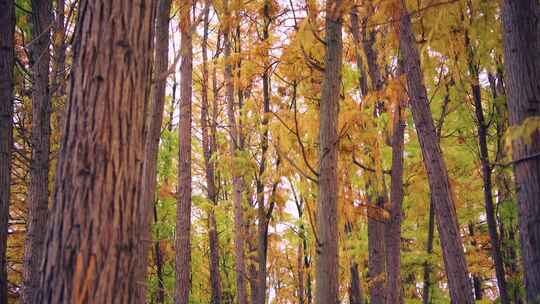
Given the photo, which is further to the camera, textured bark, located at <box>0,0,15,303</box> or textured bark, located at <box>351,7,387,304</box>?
textured bark, located at <box>351,7,387,304</box>

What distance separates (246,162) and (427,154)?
3.94 m

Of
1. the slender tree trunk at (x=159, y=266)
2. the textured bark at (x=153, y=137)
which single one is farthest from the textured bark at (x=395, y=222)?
the slender tree trunk at (x=159, y=266)

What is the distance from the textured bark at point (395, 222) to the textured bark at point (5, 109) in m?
4.53

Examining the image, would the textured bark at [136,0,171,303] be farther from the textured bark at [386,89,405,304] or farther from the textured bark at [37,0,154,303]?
the textured bark at [386,89,405,304]

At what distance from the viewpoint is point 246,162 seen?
8391 millimetres

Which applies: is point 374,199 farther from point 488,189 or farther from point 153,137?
point 153,137

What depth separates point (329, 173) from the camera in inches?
168

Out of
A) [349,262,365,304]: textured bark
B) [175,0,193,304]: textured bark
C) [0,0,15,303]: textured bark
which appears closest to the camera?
[0,0,15,303]: textured bark

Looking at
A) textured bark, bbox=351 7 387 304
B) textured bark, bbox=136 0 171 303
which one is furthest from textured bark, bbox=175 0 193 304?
textured bark, bbox=351 7 387 304

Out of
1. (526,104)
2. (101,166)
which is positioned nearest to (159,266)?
(101,166)

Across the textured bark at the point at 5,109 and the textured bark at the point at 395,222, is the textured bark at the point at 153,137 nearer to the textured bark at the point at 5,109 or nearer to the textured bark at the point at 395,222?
the textured bark at the point at 5,109

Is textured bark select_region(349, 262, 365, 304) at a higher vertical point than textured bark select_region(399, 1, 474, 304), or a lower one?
lower

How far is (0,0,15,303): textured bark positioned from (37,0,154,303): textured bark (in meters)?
2.02

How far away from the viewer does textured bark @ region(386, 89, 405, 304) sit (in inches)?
237
